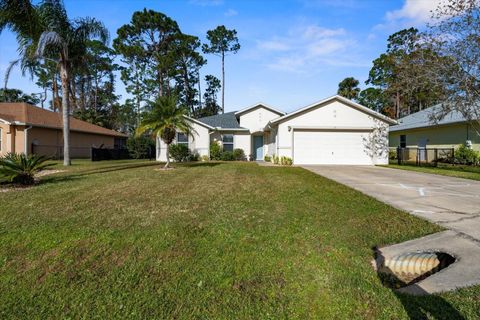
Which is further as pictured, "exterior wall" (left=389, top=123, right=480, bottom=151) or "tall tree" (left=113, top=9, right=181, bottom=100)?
"tall tree" (left=113, top=9, right=181, bottom=100)

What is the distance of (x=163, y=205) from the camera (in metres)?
6.40

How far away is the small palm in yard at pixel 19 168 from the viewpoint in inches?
343

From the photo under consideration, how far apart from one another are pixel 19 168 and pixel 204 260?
8602 mm

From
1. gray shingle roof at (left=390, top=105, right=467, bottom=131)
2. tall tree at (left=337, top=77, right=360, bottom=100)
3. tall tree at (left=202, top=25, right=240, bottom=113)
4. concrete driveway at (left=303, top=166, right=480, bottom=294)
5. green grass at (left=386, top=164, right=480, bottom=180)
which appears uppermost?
tall tree at (left=202, top=25, right=240, bottom=113)

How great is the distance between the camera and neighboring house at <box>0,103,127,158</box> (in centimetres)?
2097

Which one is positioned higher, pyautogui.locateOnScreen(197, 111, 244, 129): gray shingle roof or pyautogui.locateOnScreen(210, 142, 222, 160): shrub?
pyautogui.locateOnScreen(197, 111, 244, 129): gray shingle roof

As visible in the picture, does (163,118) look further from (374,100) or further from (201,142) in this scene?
(374,100)

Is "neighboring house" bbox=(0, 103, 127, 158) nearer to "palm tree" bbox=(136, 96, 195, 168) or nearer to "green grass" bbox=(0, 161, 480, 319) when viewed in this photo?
"palm tree" bbox=(136, 96, 195, 168)

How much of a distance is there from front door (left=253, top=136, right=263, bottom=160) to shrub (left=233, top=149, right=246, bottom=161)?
5.53ft

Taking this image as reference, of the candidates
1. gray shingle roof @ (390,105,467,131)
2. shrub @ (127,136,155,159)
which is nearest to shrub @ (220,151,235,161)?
shrub @ (127,136,155,159)

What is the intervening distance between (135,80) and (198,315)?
3488 cm

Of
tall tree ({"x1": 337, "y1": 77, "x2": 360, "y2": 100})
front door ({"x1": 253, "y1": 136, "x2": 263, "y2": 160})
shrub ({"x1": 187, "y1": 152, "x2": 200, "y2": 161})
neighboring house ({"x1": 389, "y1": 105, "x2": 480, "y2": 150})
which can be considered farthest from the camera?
tall tree ({"x1": 337, "y1": 77, "x2": 360, "y2": 100})

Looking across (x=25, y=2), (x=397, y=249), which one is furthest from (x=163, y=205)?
(x=25, y=2)

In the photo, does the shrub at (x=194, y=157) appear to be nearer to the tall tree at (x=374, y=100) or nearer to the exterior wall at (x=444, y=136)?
the exterior wall at (x=444, y=136)
